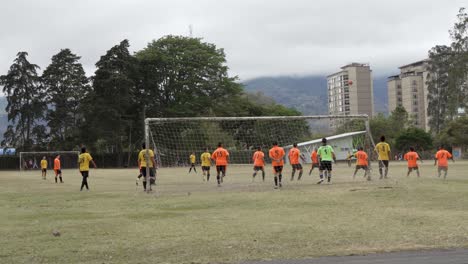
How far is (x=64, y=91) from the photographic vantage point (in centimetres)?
7675

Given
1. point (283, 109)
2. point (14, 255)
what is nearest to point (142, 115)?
point (283, 109)

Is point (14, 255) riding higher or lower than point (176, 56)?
lower

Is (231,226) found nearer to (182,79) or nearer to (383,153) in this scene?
(383,153)

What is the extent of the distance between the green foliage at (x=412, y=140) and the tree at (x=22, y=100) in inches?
2035

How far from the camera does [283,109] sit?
90.4 meters

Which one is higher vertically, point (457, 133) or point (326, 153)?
point (457, 133)

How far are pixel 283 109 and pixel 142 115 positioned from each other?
89.5 ft

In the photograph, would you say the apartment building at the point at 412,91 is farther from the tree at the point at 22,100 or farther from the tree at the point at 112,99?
the tree at the point at 22,100

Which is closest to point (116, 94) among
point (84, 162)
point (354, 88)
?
point (84, 162)

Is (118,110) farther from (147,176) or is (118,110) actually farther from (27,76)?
(147,176)

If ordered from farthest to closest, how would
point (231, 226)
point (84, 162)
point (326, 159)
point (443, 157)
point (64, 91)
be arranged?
point (64, 91) → point (443, 157) → point (84, 162) → point (326, 159) → point (231, 226)

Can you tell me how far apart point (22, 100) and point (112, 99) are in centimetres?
1801

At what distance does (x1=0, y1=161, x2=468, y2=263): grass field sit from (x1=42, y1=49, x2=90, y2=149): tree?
61.5 metres

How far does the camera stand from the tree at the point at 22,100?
77.6m
